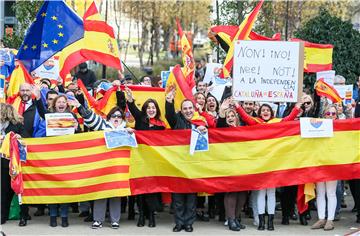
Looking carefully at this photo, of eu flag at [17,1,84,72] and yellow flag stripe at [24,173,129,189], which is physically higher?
eu flag at [17,1,84,72]

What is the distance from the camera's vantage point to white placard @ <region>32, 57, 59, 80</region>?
1352 cm

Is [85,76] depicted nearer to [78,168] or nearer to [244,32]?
[244,32]

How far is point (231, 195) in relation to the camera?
10.9 meters

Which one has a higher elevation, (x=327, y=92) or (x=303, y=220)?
(x=327, y=92)

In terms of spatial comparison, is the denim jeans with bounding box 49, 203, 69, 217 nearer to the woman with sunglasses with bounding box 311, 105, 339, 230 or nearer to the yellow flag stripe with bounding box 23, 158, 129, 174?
the yellow flag stripe with bounding box 23, 158, 129, 174

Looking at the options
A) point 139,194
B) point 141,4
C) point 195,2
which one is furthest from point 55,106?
point 195,2

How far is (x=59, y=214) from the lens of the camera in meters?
11.2

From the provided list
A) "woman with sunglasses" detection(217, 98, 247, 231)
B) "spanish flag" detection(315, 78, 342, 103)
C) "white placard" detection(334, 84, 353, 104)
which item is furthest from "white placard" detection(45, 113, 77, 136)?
"white placard" detection(334, 84, 353, 104)

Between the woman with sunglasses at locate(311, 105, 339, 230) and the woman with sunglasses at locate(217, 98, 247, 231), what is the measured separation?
1.03 metres

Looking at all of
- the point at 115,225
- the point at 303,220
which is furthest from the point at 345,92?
the point at 115,225

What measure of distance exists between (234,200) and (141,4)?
25.6 m

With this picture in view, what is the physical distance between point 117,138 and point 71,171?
2.54 feet

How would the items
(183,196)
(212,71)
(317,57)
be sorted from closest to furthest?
1. (183,196)
2. (317,57)
3. (212,71)

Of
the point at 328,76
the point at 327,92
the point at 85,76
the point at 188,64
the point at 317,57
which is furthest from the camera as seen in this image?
the point at 85,76
